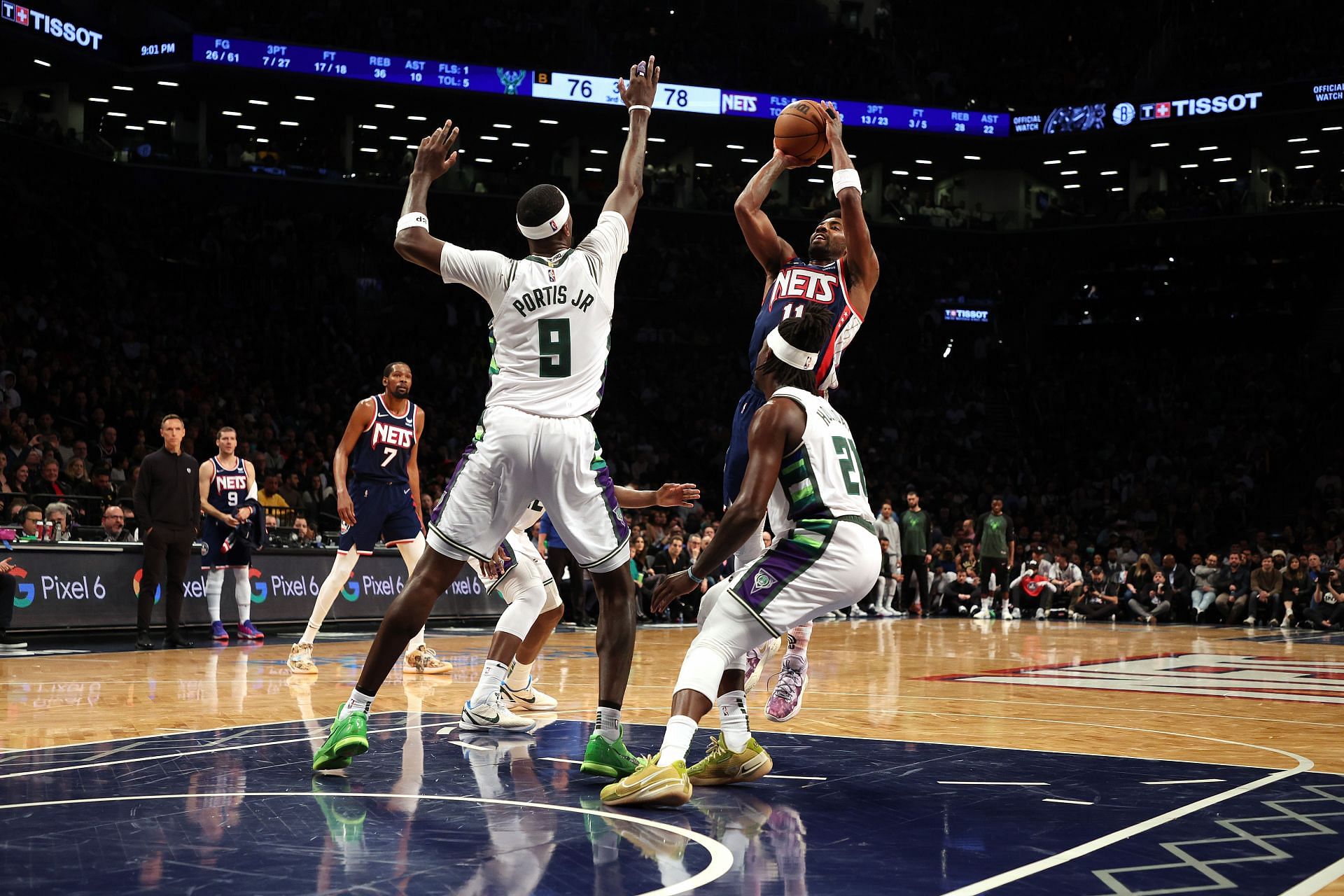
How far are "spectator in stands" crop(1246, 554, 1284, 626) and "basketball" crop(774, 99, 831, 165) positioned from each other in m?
14.8

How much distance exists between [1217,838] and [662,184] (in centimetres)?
2963

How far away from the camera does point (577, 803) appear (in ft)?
14.4

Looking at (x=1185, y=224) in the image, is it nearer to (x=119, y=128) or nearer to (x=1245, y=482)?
(x=1245, y=482)

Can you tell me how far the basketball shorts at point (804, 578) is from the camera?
15.5ft

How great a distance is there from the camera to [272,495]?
16.5 m

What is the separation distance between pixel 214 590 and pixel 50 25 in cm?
1729

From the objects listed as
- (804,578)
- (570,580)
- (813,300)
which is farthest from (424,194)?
(570,580)

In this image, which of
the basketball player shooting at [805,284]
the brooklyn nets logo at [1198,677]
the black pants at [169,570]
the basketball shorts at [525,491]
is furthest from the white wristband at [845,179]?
the black pants at [169,570]

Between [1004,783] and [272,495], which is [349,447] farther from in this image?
[272,495]

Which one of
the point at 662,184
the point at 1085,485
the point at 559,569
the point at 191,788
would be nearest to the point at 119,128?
the point at 662,184

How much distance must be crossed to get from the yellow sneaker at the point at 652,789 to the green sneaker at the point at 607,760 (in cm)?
43

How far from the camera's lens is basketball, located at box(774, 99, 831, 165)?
6.23 metres

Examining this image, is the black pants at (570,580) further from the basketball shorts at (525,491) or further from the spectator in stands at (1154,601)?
the spectator in stands at (1154,601)

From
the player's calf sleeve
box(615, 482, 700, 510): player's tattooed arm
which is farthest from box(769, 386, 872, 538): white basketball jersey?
the player's calf sleeve
